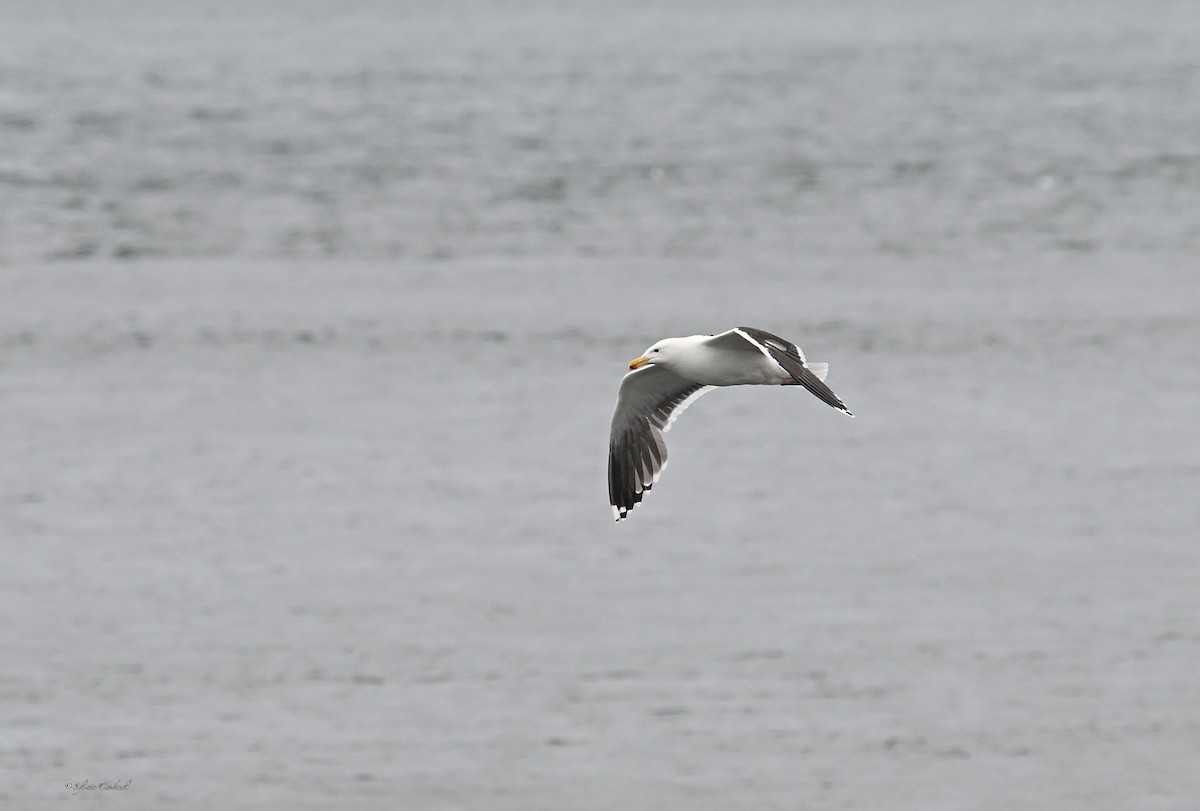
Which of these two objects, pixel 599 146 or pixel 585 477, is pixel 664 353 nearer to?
pixel 585 477

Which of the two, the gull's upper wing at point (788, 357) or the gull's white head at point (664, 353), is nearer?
the gull's upper wing at point (788, 357)

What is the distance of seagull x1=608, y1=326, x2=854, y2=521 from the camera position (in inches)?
521

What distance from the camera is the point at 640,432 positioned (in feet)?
47.4

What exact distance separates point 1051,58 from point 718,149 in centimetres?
3730

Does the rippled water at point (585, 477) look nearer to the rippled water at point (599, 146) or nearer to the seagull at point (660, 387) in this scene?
the rippled water at point (599, 146)

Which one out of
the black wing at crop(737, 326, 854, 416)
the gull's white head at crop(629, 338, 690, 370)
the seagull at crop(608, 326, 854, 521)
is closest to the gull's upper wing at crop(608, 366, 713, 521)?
the seagull at crop(608, 326, 854, 521)

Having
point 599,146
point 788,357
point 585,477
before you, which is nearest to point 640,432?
point 788,357

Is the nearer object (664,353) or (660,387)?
(664,353)

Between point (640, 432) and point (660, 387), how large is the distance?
360mm

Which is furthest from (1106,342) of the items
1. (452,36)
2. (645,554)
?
(452,36)

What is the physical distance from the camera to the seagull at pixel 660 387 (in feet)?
43.4

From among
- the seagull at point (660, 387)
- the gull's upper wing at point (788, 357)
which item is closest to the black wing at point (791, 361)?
the gull's upper wing at point (788, 357)
